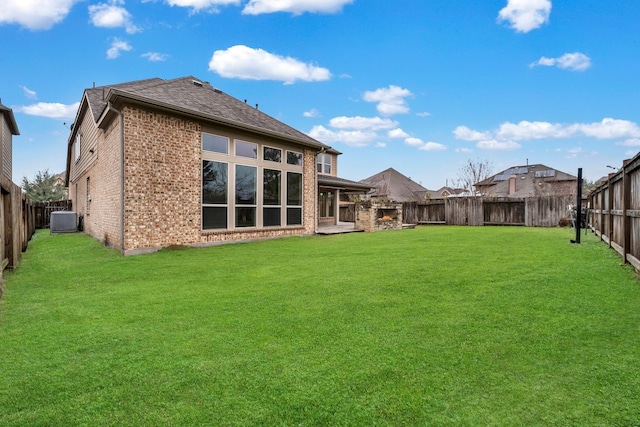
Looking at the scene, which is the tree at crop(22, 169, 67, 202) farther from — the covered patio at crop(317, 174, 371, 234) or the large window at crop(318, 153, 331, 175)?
the covered patio at crop(317, 174, 371, 234)

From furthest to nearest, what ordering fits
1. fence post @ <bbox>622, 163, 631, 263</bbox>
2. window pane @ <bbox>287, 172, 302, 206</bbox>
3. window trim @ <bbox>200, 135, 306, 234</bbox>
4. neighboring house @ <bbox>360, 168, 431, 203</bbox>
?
neighboring house @ <bbox>360, 168, 431, 203</bbox>
window pane @ <bbox>287, 172, 302, 206</bbox>
window trim @ <bbox>200, 135, 306, 234</bbox>
fence post @ <bbox>622, 163, 631, 263</bbox>

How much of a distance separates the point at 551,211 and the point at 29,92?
90.2 ft

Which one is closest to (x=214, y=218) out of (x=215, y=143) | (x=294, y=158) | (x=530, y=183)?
(x=215, y=143)

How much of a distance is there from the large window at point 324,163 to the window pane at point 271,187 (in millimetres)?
8538

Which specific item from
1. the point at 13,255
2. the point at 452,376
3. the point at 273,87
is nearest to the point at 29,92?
the point at 273,87

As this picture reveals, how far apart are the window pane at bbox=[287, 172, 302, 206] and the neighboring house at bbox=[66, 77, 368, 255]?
35 millimetres

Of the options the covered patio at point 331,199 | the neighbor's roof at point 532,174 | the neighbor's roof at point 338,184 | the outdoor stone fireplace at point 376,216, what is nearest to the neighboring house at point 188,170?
the outdoor stone fireplace at point 376,216

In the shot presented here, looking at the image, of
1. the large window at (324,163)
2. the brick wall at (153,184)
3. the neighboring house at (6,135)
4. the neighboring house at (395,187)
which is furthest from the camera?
the neighboring house at (395,187)

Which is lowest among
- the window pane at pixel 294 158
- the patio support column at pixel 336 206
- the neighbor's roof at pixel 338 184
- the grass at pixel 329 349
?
the grass at pixel 329 349

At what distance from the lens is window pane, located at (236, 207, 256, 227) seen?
399 inches

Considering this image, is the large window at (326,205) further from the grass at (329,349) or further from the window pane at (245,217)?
the grass at (329,349)

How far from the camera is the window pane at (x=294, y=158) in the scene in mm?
11727

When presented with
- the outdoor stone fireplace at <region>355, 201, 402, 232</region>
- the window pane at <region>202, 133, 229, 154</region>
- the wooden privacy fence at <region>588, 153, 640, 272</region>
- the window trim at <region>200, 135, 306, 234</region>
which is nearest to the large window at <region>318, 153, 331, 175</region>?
the outdoor stone fireplace at <region>355, 201, 402, 232</region>

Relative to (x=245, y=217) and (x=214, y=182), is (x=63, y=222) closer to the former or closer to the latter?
(x=214, y=182)
